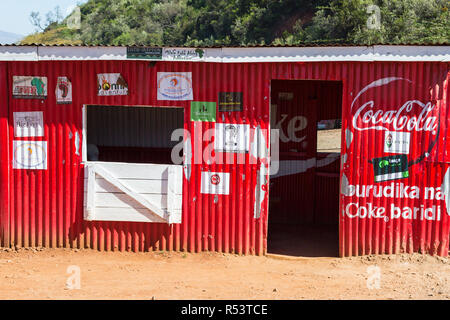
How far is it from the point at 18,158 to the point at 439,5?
27.0 meters

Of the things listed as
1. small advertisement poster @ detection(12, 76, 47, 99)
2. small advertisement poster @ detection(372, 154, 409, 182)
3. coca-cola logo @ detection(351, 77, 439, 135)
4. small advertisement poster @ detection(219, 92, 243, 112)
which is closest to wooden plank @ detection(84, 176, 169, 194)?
small advertisement poster @ detection(219, 92, 243, 112)

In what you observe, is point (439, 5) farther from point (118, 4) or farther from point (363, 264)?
point (118, 4)

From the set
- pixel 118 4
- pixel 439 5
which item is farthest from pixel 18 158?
pixel 118 4

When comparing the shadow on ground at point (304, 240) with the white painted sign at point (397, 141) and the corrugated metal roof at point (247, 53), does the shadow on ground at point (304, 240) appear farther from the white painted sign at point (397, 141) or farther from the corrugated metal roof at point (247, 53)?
the corrugated metal roof at point (247, 53)

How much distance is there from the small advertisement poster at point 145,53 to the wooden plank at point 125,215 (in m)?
2.58

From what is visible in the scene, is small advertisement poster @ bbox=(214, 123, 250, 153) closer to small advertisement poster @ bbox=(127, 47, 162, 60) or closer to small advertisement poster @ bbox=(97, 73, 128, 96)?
small advertisement poster @ bbox=(127, 47, 162, 60)

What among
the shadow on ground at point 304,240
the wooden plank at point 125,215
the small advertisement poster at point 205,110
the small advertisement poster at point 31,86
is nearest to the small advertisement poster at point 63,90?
the small advertisement poster at point 31,86

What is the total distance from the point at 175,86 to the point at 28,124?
267cm

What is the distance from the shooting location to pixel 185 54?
8.72 m

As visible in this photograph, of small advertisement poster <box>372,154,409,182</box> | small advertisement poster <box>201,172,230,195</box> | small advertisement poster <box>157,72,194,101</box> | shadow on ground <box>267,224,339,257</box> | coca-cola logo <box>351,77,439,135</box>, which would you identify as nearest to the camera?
coca-cola logo <box>351,77,439,135</box>

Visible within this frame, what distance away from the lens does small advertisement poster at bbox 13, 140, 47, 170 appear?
9180mm

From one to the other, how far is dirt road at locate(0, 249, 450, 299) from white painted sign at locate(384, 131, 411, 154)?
5.84 feet

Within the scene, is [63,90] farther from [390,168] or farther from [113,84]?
[390,168]

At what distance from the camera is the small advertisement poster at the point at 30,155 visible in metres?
9.18
